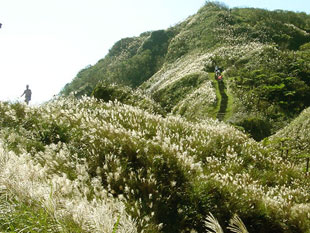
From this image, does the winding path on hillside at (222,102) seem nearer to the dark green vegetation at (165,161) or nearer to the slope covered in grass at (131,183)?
the dark green vegetation at (165,161)

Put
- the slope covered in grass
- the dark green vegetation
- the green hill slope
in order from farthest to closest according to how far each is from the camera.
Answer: the green hill slope < the dark green vegetation < the slope covered in grass

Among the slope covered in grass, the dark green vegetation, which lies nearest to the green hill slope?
the dark green vegetation

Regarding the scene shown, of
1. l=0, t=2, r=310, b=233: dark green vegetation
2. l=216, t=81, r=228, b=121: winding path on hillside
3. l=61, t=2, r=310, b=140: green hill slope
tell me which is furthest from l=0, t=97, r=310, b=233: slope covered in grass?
l=216, t=81, r=228, b=121: winding path on hillside

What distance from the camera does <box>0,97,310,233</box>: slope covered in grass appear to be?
3.29 metres

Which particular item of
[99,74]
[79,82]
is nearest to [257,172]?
[99,74]

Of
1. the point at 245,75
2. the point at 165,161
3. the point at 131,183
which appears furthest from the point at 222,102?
the point at 131,183

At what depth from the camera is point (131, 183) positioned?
4.45 meters

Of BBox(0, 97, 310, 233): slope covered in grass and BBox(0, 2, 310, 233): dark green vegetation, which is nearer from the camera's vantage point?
BBox(0, 97, 310, 233): slope covered in grass

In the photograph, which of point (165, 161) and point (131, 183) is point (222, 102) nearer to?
point (165, 161)

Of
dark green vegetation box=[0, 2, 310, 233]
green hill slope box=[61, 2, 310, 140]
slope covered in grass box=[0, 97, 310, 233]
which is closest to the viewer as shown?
slope covered in grass box=[0, 97, 310, 233]

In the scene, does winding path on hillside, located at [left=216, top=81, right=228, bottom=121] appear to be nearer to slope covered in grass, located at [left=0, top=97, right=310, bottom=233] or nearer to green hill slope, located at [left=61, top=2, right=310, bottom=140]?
green hill slope, located at [left=61, top=2, right=310, bottom=140]

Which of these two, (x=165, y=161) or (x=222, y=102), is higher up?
(x=222, y=102)

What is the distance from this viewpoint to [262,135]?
1577 centimetres

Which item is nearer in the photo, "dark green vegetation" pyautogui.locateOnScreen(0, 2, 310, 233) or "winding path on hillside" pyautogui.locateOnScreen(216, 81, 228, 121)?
"dark green vegetation" pyautogui.locateOnScreen(0, 2, 310, 233)
